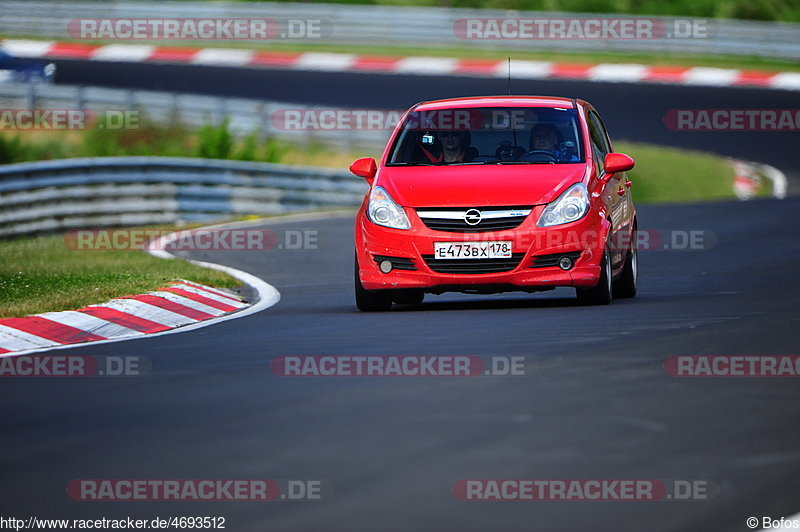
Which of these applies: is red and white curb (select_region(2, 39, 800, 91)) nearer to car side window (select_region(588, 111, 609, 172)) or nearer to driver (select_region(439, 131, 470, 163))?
car side window (select_region(588, 111, 609, 172))

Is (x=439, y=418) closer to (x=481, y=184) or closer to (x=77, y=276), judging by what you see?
(x=481, y=184)

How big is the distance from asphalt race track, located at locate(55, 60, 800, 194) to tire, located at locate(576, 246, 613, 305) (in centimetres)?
1796

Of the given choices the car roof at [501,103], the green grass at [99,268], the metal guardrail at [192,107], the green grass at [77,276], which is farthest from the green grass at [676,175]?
the car roof at [501,103]

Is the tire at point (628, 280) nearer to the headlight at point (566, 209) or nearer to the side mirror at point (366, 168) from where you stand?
the headlight at point (566, 209)

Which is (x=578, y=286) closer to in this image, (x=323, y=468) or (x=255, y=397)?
(x=255, y=397)

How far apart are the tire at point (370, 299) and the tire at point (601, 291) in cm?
146

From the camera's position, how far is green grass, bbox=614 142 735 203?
28.3 m

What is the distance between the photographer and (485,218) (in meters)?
11.5

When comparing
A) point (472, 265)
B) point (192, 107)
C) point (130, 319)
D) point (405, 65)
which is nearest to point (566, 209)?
point (472, 265)

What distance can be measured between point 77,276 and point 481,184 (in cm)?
428

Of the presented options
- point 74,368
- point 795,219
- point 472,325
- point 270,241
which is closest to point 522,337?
point 472,325

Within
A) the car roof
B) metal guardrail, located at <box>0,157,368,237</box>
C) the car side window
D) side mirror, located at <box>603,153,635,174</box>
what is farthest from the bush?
side mirror, located at <box>603,153,635,174</box>

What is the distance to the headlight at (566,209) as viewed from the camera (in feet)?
38.1

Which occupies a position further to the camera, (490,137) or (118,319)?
(490,137)
